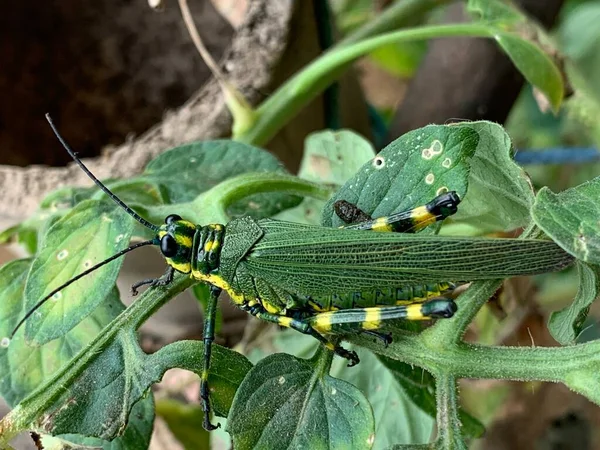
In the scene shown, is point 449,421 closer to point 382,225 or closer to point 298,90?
point 382,225

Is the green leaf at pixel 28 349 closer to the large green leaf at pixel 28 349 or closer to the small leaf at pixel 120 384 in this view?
the large green leaf at pixel 28 349

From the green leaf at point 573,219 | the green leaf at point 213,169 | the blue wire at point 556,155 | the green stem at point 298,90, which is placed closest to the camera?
the green leaf at point 573,219

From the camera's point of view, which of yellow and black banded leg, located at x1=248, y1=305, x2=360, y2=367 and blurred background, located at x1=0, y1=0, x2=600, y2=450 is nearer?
yellow and black banded leg, located at x1=248, y1=305, x2=360, y2=367

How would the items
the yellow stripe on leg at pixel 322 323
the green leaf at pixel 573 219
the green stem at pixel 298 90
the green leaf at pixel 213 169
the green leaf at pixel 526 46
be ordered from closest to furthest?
the green leaf at pixel 573 219
the yellow stripe on leg at pixel 322 323
the green leaf at pixel 213 169
the green leaf at pixel 526 46
the green stem at pixel 298 90

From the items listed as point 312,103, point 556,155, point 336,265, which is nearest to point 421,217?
point 336,265

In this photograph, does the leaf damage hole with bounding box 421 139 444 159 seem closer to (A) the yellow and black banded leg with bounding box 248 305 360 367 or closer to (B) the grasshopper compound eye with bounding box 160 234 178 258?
(A) the yellow and black banded leg with bounding box 248 305 360 367

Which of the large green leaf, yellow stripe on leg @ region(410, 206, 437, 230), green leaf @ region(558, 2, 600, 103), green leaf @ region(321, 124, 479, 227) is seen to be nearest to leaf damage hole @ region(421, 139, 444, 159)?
green leaf @ region(321, 124, 479, 227)

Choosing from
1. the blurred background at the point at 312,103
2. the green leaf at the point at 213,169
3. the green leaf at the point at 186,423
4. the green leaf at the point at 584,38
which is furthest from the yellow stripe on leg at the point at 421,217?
the green leaf at the point at 584,38
